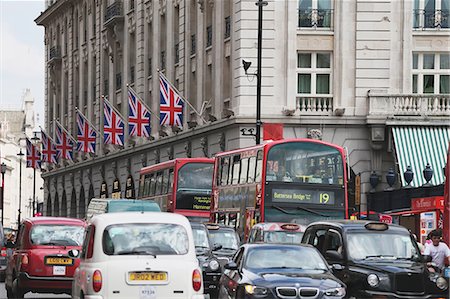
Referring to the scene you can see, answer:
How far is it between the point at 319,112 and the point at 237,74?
366cm

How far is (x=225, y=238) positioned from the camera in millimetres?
34719

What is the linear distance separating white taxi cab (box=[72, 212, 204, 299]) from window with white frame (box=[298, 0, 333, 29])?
116 feet

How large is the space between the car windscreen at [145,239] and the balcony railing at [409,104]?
34225 millimetres

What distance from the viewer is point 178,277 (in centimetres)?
2158

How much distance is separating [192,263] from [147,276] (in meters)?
0.78

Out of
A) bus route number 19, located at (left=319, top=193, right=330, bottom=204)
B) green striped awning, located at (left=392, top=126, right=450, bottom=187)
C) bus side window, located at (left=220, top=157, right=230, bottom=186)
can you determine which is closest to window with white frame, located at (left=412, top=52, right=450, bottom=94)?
green striped awning, located at (left=392, top=126, right=450, bottom=187)

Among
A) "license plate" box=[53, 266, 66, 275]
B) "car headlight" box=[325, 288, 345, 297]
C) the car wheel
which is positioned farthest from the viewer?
the car wheel

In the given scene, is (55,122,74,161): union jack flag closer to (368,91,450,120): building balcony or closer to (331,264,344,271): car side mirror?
(368,91,450,120): building balcony

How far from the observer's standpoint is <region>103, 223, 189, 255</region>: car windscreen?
21.8 metres

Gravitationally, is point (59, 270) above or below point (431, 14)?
below

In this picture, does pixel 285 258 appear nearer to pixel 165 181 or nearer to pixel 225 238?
pixel 225 238

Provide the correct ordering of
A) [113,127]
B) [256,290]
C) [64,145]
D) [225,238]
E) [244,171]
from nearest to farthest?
[256,290], [225,238], [244,171], [113,127], [64,145]

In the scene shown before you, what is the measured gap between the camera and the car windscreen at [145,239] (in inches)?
859

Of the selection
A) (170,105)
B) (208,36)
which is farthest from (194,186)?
(208,36)
